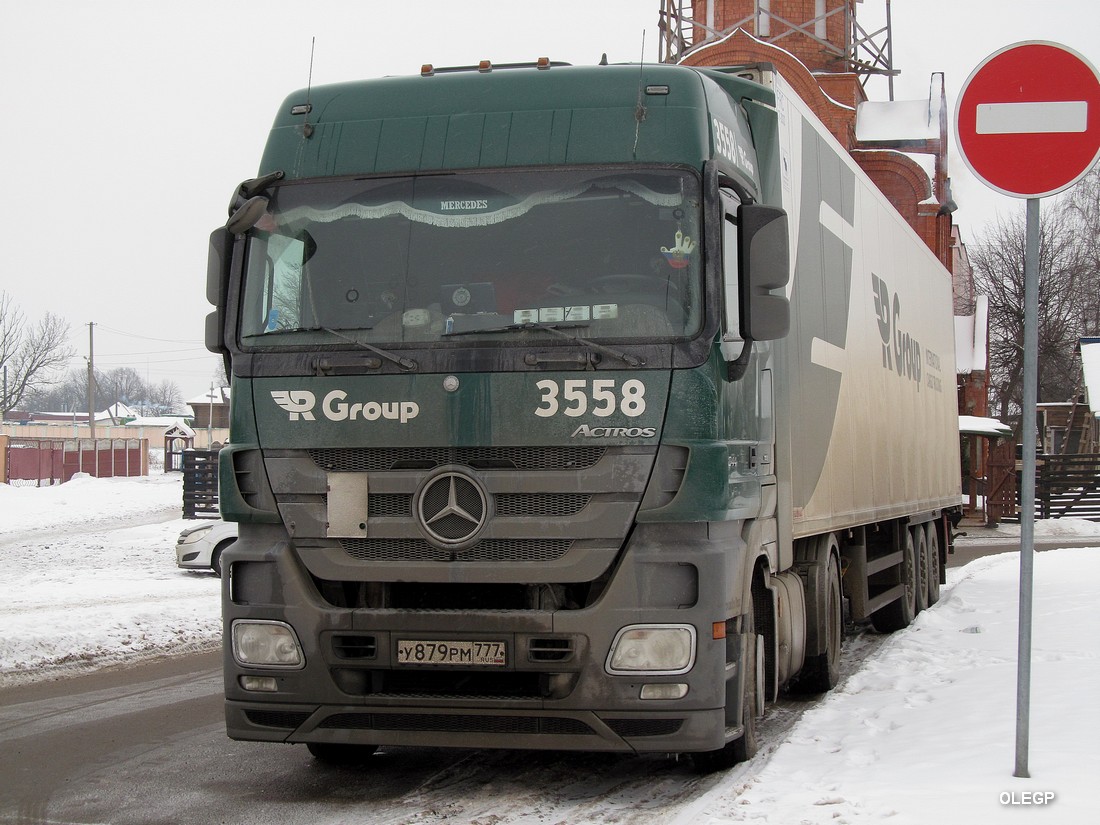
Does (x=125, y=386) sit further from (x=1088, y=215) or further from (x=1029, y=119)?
(x=1029, y=119)

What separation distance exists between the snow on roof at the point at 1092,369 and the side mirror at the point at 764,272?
3963cm

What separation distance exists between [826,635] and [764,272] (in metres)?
3.57

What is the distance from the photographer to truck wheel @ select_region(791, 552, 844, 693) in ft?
Answer: 28.5

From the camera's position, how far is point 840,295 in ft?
30.7

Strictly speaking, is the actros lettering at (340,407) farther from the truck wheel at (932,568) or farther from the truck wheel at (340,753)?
the truck wheel at (932,568)

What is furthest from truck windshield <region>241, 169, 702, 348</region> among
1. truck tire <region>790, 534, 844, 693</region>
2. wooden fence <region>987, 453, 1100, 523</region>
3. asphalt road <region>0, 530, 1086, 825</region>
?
wooden fence <region>987, 453, 1100, 523</region>

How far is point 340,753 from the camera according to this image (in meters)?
6.79

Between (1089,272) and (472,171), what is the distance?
192 feet

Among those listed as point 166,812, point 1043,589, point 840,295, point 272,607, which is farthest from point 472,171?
point 1043,589

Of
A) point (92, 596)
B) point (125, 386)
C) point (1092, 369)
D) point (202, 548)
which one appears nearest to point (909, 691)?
point (92, 596)

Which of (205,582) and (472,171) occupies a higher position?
(472,171)

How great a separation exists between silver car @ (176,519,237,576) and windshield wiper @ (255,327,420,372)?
13.4m

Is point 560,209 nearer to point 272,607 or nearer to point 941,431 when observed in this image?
point 272,607

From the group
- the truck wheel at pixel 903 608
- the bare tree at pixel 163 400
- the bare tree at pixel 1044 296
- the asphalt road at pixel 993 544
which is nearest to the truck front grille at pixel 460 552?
the truck wheel at pixel 903 608
